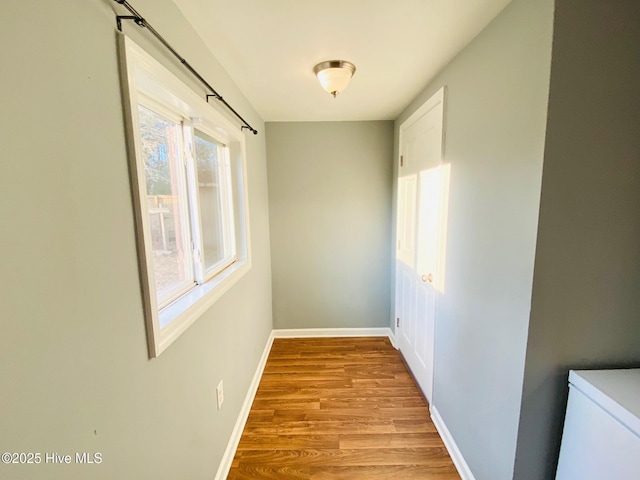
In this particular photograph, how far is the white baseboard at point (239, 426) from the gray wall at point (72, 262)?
60cm

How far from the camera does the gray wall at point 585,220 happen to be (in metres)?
0.92

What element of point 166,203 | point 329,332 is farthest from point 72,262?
point 329,332

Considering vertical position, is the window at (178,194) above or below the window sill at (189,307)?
above

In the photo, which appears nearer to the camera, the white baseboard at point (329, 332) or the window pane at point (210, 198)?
the window pane at point (210, 198)

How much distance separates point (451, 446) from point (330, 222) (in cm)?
202

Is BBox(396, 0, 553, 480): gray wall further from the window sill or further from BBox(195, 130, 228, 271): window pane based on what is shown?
BBox(195, 130, 228, 271): window pane

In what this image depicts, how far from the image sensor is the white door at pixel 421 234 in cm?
180

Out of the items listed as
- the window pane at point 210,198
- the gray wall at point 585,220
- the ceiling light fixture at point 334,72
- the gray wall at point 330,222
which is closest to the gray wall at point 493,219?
the gray wall at point 585,220

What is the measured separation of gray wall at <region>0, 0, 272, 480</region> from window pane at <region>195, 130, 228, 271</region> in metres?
0.68

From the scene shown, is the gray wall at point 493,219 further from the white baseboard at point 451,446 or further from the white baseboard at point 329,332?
the white baseboard at point 329,332

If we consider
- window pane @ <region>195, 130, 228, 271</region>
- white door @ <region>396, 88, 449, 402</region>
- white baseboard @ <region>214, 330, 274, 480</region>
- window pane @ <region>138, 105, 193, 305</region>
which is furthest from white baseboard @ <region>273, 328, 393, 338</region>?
window pane @ <region>138, 105, 193, 305</region>

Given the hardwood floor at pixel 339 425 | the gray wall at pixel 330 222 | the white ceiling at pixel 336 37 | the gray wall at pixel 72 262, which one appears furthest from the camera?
the gray wall at pixel 330 222

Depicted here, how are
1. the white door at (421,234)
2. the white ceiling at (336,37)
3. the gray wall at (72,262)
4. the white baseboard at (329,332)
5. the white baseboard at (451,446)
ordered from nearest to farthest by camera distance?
the gray wall at (72,262), the white ceiling at (336,37), the white baseboard at (451,446), the white door at (421,234), the white baseboard at (329,332)

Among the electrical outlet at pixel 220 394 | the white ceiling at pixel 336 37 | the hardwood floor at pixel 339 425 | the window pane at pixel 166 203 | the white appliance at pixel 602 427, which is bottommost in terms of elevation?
the hardwood floor at pixel 339 425
